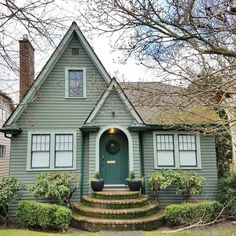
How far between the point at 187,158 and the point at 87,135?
4.56 m

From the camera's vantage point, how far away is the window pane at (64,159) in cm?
1152

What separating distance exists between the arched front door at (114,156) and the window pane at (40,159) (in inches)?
93.3

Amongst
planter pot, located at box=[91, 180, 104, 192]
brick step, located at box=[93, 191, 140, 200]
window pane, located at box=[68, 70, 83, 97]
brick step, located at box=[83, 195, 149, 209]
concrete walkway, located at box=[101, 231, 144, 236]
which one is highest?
window pane, located at box=[68, 70, 83, 97]

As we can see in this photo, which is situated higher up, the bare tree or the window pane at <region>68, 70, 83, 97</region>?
the window pane at <region>68, 70, 83, 97</region>

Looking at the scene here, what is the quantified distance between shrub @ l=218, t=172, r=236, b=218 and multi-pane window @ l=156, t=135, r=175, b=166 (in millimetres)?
2279

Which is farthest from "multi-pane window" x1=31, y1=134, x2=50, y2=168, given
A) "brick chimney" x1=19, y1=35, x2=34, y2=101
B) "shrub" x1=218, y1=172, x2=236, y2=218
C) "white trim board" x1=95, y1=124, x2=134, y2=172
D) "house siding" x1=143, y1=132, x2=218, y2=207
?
"shrub" x1=218, y1=172, x2=236, y2=218

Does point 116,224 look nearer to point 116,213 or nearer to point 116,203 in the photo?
point 116,213

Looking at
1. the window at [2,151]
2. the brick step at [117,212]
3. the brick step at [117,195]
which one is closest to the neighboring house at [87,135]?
the brick step at [117,195]

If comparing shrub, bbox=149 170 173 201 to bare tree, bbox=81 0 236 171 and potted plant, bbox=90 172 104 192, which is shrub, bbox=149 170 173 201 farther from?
bare tree, bbox=81 0 236 171

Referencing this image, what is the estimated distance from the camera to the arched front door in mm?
11734

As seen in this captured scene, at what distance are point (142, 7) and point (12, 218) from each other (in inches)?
383

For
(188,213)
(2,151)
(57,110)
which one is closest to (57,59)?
(57,110)

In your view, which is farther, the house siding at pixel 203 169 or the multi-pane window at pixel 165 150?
the multi-pane window at pixel 165 150

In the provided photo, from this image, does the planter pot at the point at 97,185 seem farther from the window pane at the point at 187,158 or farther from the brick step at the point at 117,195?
the window pane at the point at 187,158
